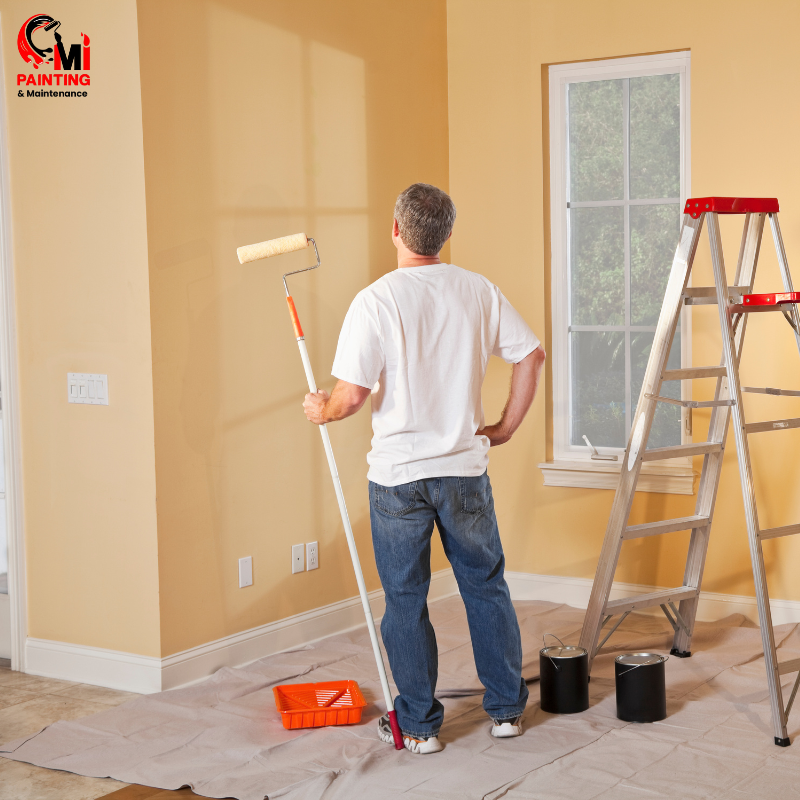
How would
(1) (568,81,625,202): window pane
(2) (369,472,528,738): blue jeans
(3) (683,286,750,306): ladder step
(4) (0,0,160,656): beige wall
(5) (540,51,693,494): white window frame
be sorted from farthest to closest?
(1) (568,81,625,202): window pane < (5) (540,51,693,494): white window frame < (4) (0,0,160,656): beige wall < (3) (683,286,750,306): ladder step < (2) (369,472,528,738): blue jeans

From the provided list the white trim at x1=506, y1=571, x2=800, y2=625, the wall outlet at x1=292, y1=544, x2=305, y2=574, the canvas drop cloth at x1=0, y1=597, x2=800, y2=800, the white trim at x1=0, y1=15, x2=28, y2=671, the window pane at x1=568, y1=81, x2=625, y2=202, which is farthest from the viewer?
the window pane at x1=568, y1=81, x2=625, y2=202

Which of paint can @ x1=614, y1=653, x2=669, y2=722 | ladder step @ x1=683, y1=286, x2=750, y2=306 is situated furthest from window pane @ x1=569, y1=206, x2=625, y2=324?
paint can @ x1=614, y1=653, x2=669, y2=722

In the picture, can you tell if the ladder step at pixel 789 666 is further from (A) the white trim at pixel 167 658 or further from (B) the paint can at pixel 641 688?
(A) the white trim at pixel 167 658

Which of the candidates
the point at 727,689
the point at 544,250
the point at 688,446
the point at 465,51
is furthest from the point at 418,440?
the point at 465,51

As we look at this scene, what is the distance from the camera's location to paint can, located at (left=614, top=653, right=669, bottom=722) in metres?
3.01

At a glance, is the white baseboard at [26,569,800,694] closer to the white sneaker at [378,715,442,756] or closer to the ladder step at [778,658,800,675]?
the white sneaker at [378,715,442,756]

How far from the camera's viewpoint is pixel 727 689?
3307 mm

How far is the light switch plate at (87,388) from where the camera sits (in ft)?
11.3

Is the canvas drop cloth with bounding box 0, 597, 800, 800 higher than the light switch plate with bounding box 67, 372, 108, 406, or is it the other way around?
the light switch plate with bounding box 67, 372, 108, 406

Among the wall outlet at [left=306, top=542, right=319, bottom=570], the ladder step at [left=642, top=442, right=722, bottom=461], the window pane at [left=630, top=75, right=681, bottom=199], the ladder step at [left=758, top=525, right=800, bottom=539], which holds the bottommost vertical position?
the wall outlet at [left=306, top=542, right=319, bottom=570]

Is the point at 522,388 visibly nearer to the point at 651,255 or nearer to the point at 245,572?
the point at 245,572

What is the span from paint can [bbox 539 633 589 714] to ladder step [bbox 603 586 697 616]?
0.33 m

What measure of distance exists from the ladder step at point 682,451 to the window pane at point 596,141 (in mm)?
1363

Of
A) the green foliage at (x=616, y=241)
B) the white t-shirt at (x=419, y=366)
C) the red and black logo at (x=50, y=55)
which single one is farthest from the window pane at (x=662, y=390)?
the red and black logo at (x=50, y=55)
